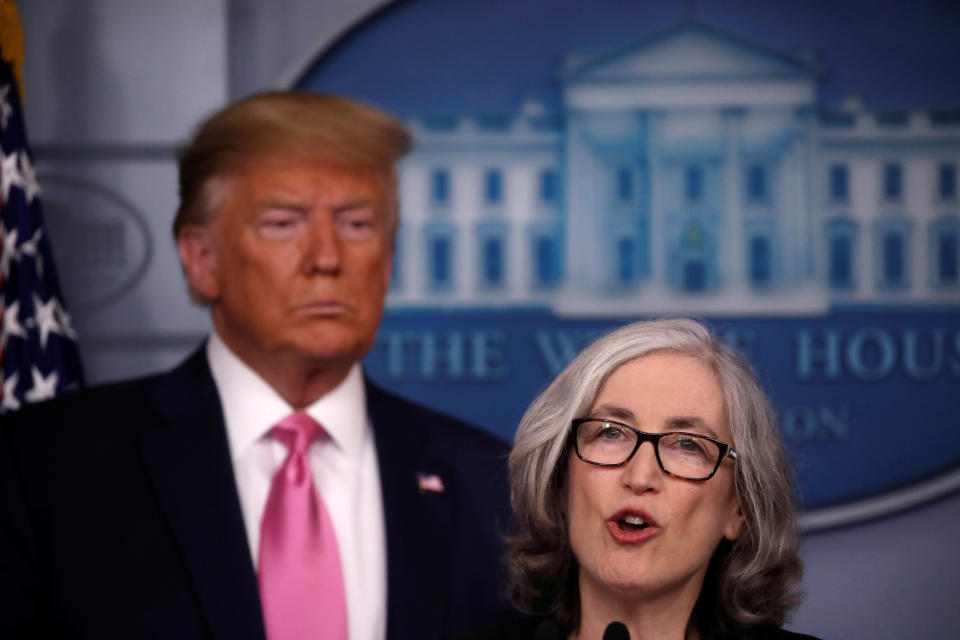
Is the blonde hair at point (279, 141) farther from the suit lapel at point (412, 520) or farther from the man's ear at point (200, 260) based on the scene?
the suit lapel at point (412, 520)

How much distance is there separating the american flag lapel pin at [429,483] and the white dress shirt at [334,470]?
0.08 m

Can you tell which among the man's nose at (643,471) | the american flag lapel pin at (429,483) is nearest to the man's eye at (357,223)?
the american flag lapel pin at (429,483)

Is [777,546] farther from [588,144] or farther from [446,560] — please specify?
[588,144]

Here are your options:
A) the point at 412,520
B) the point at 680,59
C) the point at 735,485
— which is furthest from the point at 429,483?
the point at 680,59

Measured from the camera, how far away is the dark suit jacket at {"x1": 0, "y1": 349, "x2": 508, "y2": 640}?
6.52 ft

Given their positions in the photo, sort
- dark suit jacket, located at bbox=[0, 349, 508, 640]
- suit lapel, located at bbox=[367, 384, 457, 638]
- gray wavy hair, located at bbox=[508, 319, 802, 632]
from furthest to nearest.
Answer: suit lapel, located at bbox=[367, 384, 457, 638]
dark suit jacket, located at bbox=[0, 349, 508, 640]
gray wavy hair, located at bbox=[508, 319, 802, 632]

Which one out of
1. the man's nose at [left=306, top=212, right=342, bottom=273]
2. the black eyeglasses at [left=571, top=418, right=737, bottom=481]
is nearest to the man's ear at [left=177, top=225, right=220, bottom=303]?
the man's nose at [left=306, top=212, right=342, bottom=273]

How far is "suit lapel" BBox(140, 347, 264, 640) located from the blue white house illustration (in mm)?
1028

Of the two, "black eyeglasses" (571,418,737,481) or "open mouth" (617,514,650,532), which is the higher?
"black eyeglasses" (571,418,737,481)

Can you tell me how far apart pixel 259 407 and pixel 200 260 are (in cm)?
34

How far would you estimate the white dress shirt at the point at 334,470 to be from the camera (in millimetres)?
2139

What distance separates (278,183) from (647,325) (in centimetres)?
78

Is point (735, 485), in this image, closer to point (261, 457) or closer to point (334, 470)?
point (334, 470)

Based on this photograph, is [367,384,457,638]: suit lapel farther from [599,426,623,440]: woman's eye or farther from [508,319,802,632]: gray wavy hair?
[599,426,623,440]: woman's eye
